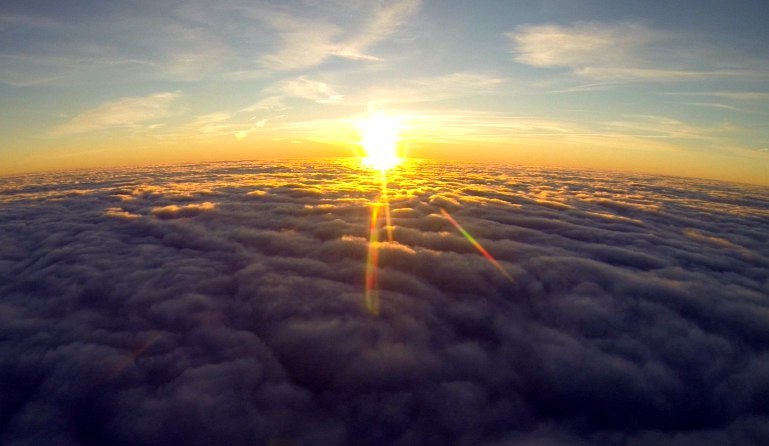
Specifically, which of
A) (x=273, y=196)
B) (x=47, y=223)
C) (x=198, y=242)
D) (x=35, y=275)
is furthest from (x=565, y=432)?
(x=47, y=223)

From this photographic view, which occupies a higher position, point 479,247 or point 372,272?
point 479,247

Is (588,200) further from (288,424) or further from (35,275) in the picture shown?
(35,275)

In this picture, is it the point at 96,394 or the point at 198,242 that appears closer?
the point at 96,394

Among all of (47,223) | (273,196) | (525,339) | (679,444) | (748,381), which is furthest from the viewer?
(273,196)

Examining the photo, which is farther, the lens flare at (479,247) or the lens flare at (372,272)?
the lens flare at (479,247)

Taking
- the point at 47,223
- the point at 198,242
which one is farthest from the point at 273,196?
the point at 47,223

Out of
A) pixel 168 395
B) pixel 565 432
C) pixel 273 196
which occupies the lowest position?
pixel 565 432

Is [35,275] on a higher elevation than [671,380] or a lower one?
higher

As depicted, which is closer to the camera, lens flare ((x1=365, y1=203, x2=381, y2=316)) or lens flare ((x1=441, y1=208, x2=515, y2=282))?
lens flare ((x1=365, y1=203, x2=381, y2=316))

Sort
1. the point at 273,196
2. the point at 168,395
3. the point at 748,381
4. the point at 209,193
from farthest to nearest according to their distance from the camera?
1. the point at 209,193
2. the point at 273,196
3. the point at 748,381
4. the point at 168,395

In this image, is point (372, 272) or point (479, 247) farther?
point (479, 247)
